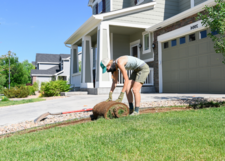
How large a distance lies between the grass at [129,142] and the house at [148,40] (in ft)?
22.1

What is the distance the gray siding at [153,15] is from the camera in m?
12.4

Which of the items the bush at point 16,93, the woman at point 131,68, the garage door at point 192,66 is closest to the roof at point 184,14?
the garage door at point 192,66

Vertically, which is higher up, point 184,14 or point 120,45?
point 184,14

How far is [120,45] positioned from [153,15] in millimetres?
3358

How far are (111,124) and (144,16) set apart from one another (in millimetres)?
10373

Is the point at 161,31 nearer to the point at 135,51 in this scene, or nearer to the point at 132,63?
the point at 135,51

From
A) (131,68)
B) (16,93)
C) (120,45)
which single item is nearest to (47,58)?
(16,93)

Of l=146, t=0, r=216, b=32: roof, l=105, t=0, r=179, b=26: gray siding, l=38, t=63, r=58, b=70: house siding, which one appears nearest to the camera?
l=146, t=0, r=216, b=32: roof

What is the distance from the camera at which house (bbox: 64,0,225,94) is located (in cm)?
1066

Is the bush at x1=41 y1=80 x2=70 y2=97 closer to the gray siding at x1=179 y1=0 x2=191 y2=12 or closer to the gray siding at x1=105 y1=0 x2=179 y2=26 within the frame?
the gray siding at x1=105 y1=0 x2=179 y2=26

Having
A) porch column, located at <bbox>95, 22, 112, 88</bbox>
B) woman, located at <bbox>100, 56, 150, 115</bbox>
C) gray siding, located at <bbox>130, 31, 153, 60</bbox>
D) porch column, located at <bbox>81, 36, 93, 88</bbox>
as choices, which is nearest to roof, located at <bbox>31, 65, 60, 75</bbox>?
porch column, located at <bbox>81, 36, 93, 88</bbox>

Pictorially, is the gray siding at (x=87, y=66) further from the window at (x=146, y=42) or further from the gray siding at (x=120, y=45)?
the window at (x=146, y=42)

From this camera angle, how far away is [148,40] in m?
A: 13.4

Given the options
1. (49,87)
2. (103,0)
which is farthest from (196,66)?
(103,0)
